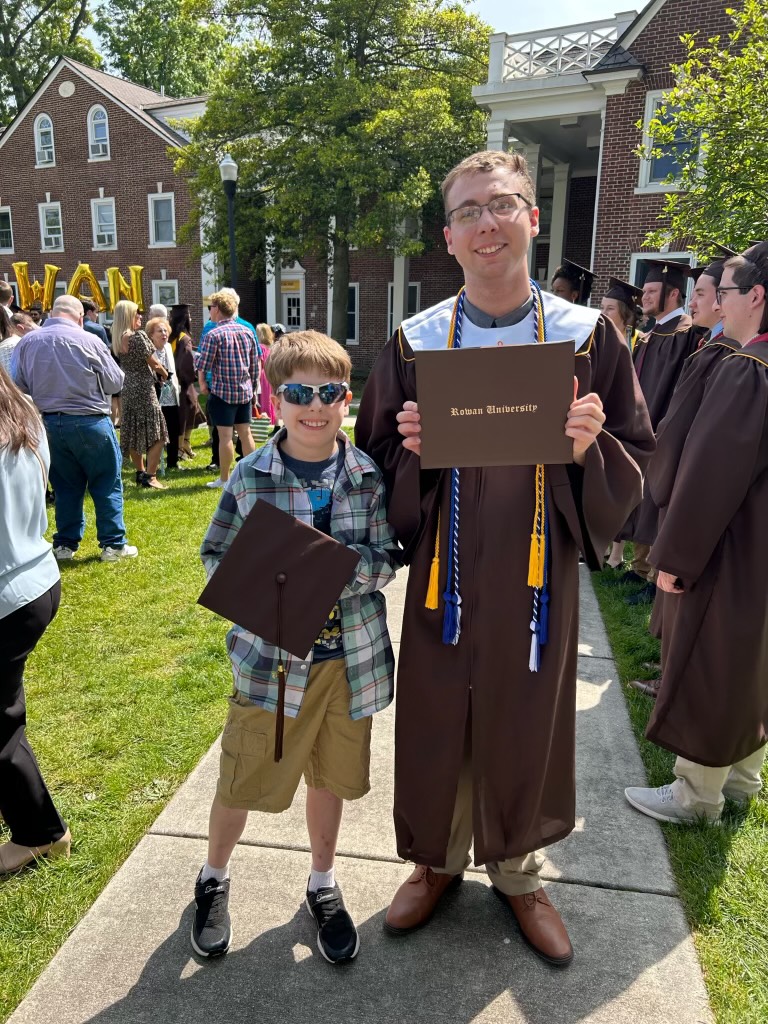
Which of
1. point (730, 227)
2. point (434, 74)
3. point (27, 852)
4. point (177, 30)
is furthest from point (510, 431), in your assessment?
point (177, 30)

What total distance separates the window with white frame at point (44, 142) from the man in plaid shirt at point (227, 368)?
83.8 feet

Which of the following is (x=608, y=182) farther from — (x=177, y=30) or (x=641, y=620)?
(x=177, y=30)

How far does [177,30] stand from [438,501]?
145 feet

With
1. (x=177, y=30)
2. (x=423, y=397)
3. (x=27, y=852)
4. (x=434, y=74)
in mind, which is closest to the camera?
(x=423, y=397)

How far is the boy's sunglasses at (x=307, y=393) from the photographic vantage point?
6.58 ft

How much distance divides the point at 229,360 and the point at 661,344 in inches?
175

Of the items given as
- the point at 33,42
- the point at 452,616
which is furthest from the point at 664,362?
the point at 33,42

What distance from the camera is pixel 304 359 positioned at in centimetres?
201

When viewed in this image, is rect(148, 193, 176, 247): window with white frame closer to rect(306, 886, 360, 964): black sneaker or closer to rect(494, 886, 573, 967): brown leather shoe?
rect(306, 886, 360, 964): black sneaker

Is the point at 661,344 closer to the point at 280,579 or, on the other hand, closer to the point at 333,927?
the point at 280,579

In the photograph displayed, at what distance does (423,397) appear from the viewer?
184 centimetres

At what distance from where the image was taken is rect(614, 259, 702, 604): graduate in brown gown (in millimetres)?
5270

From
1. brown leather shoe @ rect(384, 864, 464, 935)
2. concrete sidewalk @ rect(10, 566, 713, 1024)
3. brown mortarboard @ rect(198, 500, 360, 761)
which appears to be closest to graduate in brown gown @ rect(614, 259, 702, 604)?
concrete sidewalk @ rect(10, 566, 713, 1024)

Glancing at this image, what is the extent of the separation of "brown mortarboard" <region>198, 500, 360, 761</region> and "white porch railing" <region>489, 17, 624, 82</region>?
702 inches
